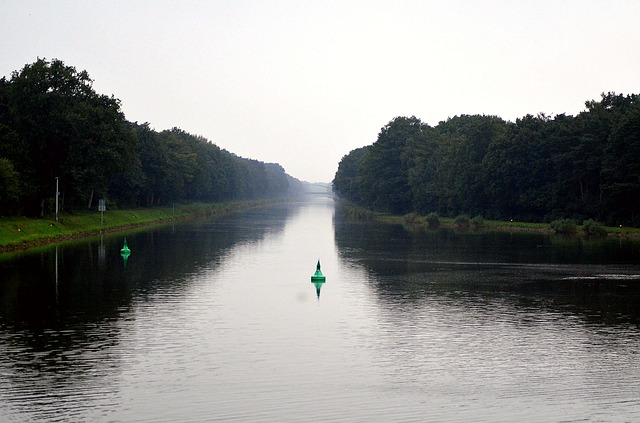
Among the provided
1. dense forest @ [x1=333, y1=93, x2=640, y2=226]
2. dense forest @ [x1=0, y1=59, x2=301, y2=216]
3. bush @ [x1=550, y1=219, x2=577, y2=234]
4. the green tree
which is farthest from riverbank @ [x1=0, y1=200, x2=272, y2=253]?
bush @ [x1=550, y1=219, x2=577, y2=234]

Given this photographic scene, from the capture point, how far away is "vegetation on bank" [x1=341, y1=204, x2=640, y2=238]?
93750 millimetres

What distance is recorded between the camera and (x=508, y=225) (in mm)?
114938

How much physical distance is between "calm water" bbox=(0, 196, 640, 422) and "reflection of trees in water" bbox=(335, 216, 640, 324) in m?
0.25

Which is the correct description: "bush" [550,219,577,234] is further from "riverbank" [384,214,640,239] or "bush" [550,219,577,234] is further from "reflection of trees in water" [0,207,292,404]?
"reflection of trees in water" [0,207,292,404]

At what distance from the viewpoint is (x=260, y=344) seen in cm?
2769

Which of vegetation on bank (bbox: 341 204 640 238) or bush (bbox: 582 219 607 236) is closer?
bush (bbox: 582 219 607 236)

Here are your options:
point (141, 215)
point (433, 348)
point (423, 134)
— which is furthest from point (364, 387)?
point (423, 134)

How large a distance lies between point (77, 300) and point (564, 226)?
76.9 metres

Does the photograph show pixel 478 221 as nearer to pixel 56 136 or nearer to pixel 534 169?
pixel 534 169

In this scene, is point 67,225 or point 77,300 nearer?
point 77,300

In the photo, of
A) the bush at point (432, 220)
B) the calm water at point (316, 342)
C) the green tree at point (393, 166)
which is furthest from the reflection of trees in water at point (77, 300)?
the green tree at point (393, 166)

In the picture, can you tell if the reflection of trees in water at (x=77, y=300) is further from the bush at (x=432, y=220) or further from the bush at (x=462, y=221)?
the bush at (x=432, y=220)

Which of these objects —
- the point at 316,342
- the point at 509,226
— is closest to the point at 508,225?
the point at 509,226

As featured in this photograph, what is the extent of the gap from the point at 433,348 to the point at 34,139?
73.5 meters
